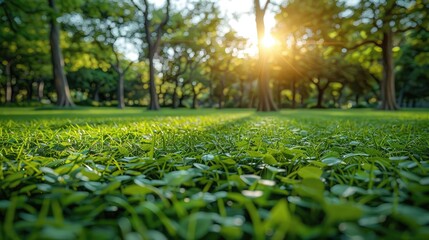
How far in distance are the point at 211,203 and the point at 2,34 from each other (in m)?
21.7

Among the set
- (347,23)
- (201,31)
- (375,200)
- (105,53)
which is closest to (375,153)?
(375,200)

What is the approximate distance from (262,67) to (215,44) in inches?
607

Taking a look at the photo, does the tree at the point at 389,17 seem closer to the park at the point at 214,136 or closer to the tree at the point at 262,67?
the park at the point at 214,136

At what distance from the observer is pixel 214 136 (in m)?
2.55

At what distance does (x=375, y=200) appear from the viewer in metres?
0.94

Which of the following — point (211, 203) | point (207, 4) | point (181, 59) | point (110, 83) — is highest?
point (207, 4)

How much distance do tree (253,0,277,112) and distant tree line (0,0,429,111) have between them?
0.19 ft

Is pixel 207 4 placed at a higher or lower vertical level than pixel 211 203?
higher

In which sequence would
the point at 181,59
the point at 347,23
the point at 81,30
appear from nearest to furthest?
the point at 347,23 < the point at 81,30 < the point at 181,59

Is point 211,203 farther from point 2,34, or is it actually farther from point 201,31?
point 201,31

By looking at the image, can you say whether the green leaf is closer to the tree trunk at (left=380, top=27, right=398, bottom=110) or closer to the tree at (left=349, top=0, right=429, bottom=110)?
the tree at (left=349, top=0, right=429, bottom=110)

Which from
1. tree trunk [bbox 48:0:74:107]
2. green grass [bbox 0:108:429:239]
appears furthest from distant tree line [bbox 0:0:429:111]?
green grass [bbox 0:108:429:239]

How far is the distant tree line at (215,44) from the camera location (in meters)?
14.8

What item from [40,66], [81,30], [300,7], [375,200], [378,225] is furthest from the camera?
[40,66]
